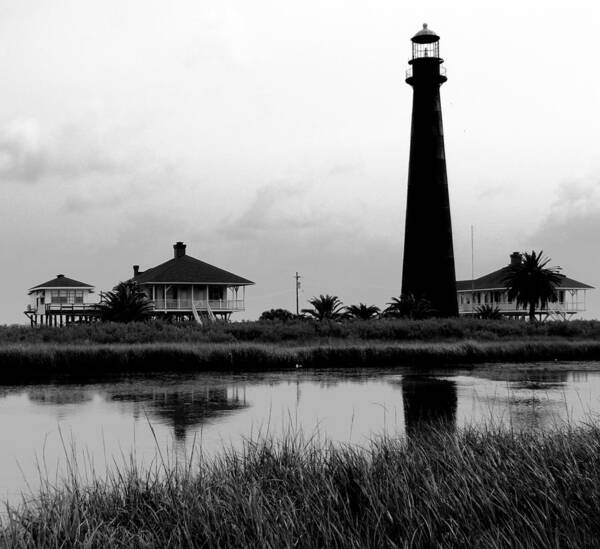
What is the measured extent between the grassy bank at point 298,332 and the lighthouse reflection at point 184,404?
48.4 feet

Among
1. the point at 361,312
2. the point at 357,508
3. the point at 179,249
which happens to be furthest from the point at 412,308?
the point at 357,508

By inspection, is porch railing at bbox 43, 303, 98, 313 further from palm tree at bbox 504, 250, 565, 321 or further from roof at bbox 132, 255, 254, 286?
palm tree at bbox 504, 250, 565, 321

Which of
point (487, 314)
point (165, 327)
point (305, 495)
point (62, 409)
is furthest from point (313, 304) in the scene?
point (305, 495)

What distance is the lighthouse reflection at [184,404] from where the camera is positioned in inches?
734

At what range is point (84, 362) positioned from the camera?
32.8m

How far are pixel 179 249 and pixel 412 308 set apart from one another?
24.2 meters

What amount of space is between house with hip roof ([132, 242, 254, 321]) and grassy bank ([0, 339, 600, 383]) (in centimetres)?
2427

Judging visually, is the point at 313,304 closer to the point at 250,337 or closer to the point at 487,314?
the point at 250,337

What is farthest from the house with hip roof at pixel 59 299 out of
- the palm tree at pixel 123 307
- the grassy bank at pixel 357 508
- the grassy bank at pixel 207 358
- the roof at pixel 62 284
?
the grassy bank at pixel 357 508

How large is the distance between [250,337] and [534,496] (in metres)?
36.9

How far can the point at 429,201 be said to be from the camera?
165ft

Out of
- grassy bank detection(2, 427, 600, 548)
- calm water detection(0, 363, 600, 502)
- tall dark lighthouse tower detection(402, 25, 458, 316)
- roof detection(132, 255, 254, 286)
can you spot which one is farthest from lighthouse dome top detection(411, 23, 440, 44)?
grassy bank detection(2, 427, 600, 548)

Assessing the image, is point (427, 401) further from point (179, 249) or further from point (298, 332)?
point (179, 249)

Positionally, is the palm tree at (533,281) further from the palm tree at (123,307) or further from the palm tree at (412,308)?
the palm tree at (123,307)
